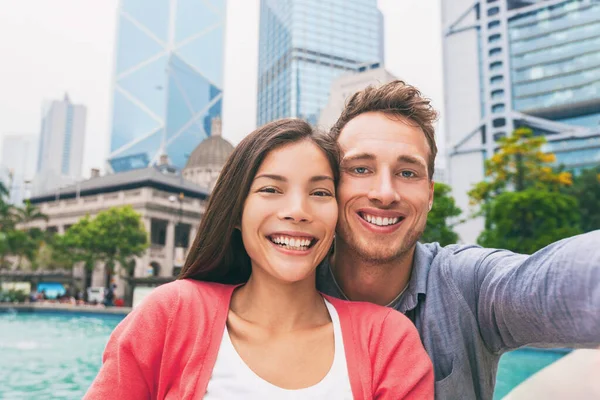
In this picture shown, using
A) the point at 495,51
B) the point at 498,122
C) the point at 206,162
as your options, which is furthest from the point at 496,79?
the point at 206,162

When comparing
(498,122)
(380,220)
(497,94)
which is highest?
(497,94)

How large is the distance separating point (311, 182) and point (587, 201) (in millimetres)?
36104

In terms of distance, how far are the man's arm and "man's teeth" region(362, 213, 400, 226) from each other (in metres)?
0.31

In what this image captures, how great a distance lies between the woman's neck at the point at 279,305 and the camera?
5.84 ft

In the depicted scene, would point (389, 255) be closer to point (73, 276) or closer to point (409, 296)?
point (409, 296)

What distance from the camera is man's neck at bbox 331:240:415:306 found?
212 cm

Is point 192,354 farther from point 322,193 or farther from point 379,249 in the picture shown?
point 379,249

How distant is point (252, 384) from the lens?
1.52 metres

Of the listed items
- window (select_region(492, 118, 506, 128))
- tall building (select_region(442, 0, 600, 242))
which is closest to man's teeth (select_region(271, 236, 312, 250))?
tall building (select_region(442, 0, 600, 242))

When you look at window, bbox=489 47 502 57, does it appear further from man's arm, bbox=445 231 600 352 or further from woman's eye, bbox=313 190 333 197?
woman's eye, bbox=313 190 333 197

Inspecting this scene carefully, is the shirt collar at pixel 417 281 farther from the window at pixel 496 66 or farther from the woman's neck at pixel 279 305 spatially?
A: the window at pixel 496 66

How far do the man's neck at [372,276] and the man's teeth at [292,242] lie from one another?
0.48 meters

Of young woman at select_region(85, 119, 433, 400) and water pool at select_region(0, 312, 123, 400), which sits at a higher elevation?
young woman at select_region(85, 119, 433, 400)

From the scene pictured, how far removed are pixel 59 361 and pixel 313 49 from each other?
100916 millimetres
